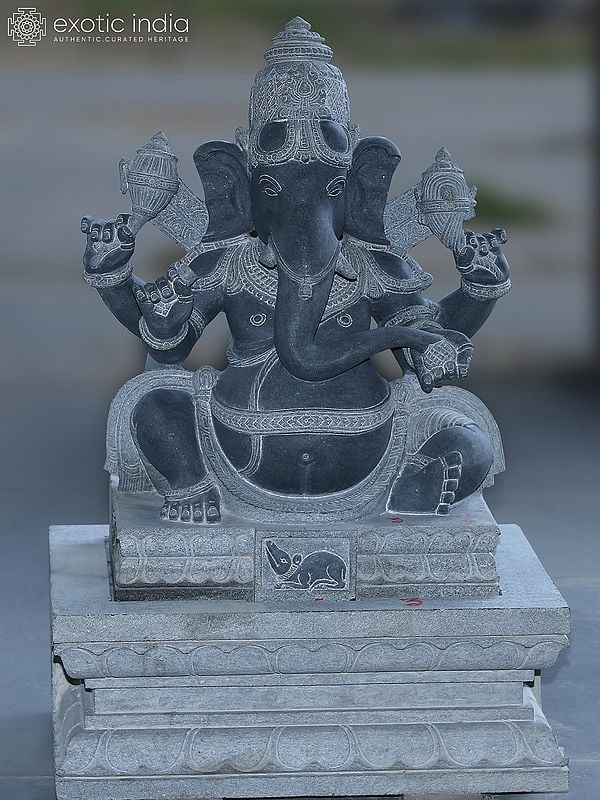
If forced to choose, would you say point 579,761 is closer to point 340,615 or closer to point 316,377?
point 340,615

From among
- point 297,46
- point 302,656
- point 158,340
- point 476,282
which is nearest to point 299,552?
point 302,656

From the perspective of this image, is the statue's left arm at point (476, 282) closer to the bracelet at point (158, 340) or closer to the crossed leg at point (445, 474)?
the crossed leg at point (445, 474)

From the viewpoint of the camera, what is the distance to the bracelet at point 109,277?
167 inches

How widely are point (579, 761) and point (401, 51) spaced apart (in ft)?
21.5

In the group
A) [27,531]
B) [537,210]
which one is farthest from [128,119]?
[27,531]

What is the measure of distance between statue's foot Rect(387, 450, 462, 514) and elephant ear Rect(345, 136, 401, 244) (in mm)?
545

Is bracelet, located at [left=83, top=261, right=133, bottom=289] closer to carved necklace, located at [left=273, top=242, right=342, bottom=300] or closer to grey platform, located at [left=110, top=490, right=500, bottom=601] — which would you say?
carved necklace, located at [left=273, top=242, right=342, bottom=300]

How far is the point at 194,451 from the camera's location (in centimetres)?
434

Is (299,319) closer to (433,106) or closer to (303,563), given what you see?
(303,563)

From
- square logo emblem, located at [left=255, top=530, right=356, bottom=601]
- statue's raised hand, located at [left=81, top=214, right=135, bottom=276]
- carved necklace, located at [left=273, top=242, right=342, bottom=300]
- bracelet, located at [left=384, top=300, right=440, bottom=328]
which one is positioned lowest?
square logo emblem, located at [left=255, top=530, right=356, bottom=601]

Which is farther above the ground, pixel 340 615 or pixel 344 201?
pixel 344 201

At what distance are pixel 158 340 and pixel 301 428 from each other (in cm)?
39

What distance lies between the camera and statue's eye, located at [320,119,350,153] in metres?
4.19

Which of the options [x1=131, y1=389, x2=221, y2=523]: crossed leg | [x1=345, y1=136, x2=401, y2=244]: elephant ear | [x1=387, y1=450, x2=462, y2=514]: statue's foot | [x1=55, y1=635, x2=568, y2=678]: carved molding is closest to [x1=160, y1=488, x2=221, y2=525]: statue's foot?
[x1=131, y1=389, x2=221, y2=523]: crossed leg
